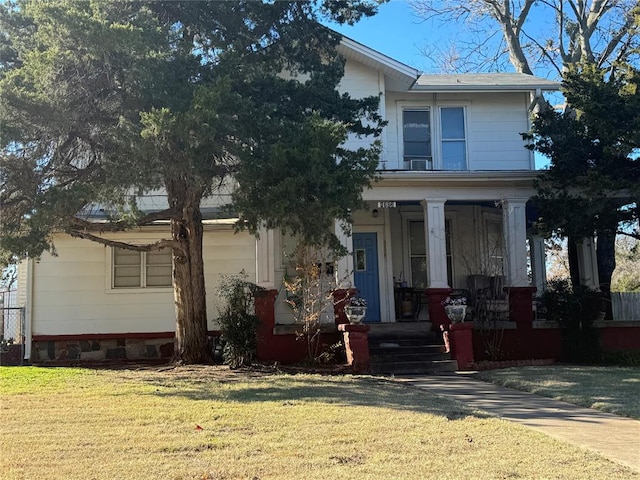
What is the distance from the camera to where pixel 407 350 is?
12234 millimetres

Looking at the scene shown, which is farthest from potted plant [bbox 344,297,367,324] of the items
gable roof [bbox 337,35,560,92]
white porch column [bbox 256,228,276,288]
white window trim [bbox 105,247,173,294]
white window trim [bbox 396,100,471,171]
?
gable roof [bbox 337,35,560,92]

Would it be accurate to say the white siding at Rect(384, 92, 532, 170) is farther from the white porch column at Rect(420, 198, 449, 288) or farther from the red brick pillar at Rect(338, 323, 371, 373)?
the red brick pillar at Rect(338, 323, 371, 373)

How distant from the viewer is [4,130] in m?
8.24

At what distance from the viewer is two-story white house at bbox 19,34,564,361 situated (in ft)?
44.6

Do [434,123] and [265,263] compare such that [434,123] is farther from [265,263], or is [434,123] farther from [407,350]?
[407,350]

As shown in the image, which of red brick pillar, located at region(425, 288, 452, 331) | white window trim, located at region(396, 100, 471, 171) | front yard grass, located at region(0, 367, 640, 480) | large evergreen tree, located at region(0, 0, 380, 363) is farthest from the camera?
white window trim, located at region(396, 100, 471, 171)

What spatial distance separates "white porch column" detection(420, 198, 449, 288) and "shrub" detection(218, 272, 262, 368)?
12.9ft

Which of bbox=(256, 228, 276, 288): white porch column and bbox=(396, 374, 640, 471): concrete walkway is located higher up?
bbox=(256, 228, 276, 288): white porch column

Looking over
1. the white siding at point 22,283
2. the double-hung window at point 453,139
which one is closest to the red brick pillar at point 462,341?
the double-hung window at point 453,139

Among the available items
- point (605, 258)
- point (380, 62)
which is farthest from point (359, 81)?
point (605, 258)

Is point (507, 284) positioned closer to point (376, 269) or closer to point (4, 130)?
point (376, 269)

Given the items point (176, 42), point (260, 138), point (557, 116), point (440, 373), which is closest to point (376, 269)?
point (440, 373)

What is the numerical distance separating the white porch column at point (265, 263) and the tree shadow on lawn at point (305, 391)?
3012mm

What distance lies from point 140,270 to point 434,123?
8.11 metres
